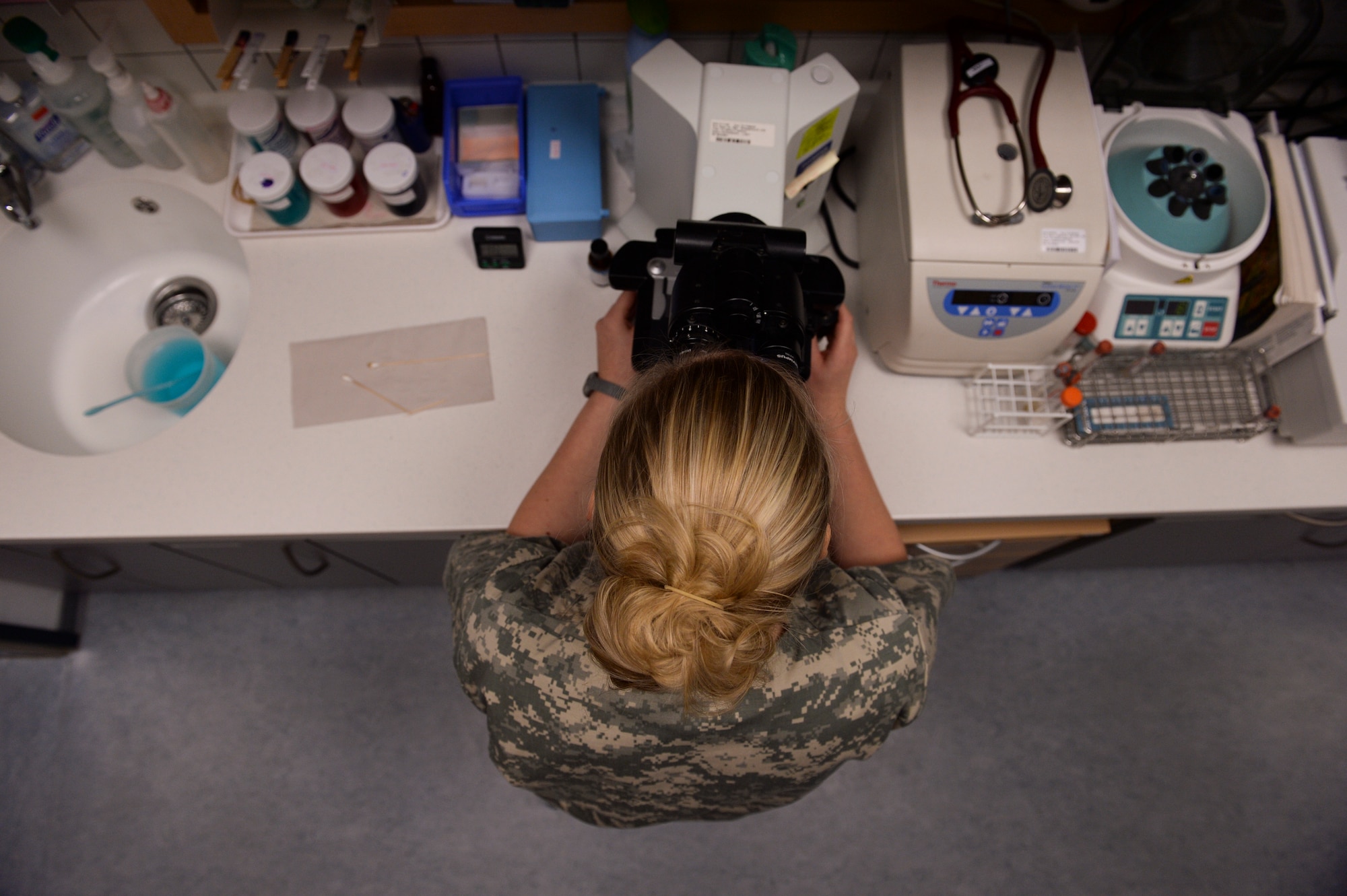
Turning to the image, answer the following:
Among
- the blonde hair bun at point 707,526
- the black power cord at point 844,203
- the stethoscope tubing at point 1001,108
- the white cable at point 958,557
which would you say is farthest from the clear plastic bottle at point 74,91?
the white cable at point 958,557

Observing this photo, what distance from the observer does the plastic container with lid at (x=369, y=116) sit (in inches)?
43.8

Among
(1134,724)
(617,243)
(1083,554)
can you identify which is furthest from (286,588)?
(1134,724)

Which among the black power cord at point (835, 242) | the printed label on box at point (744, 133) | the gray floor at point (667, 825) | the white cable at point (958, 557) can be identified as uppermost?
the printed label on box at point (744, 133)

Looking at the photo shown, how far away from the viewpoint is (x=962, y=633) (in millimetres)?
1790

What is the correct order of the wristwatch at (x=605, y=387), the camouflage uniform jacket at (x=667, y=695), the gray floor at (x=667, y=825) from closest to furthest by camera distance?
the camouflage uniform jacket at (x=667, y=695)
the wristwatch at (x=605, y=387)
the gray floor at (x=667, y=825)

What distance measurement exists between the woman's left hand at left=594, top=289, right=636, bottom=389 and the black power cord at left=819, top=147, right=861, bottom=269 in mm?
427

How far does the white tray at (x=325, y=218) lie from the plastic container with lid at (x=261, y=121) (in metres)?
0.07

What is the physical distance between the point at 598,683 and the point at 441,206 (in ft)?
2.90

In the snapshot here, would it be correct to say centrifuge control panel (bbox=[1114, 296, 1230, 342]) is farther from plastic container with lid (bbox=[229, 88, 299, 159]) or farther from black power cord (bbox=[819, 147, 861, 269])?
plastic container with lid (bbox=[229, 88, 299, 159])

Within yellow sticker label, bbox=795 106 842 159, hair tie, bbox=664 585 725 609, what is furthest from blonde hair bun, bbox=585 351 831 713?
yellow sticker label, bbox=795 106 842 159

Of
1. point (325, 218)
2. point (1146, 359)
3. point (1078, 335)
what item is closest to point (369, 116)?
point (325, 218)

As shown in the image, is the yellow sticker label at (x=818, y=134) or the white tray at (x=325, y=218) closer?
the yellow sticker label at (x=818, y=134)

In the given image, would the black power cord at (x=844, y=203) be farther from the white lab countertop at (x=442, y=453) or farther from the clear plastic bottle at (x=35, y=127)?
the clear plastic bottle at (x=35, y=127)

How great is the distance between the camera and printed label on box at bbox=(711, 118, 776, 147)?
87cm
